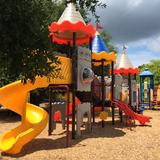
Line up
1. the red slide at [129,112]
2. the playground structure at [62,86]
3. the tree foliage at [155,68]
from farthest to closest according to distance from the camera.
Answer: the tree foliage at [155,68] → the red slide at [129,112] → the playground structure at [62,86]

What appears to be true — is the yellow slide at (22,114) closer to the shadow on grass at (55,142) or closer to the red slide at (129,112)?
the shadow on grass at (55,142)

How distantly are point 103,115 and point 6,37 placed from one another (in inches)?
372

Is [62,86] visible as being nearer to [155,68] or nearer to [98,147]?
[98,147]

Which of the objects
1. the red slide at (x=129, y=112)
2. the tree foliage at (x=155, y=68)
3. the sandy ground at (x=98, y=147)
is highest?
the tree foliage at (x=155, y=68)

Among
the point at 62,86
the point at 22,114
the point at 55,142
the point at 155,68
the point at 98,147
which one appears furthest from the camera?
the point at 155,68

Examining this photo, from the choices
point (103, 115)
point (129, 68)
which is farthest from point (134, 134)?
point (129, 68)

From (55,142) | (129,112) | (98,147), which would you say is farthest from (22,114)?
(129,112)

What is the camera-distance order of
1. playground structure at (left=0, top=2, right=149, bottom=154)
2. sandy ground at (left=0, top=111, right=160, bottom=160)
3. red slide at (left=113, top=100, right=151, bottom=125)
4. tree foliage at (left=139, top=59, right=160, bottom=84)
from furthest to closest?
tree foliage at (left=139, top=59, right=160, bottom=84)
red slide at (left=113, top=100, right=151, bottom=125)
playground structure at (left=0, top=2, right=149, bottom=154)
sandy ground at (left=0, top=111, right=160, bottom=160)

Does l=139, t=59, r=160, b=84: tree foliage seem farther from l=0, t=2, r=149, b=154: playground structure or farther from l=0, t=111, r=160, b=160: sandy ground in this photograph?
l=0, t=111, r=160, b=160: sandy ground

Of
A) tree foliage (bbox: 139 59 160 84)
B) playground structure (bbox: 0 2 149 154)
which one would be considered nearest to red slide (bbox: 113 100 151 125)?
playground structure (bbox: 0 2 149 154)

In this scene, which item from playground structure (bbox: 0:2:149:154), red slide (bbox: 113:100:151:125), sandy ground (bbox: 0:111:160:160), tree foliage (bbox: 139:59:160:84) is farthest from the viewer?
tree foliage (bbox: 139:59:160:84)

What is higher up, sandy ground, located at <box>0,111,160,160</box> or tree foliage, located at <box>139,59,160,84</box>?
tree foliage, located at <box>139,59,160,84</box>

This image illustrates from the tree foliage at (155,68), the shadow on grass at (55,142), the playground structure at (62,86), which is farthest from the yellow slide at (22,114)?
the tree foliage at (155,68)

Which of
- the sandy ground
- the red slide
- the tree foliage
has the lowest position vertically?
the sandy ground
